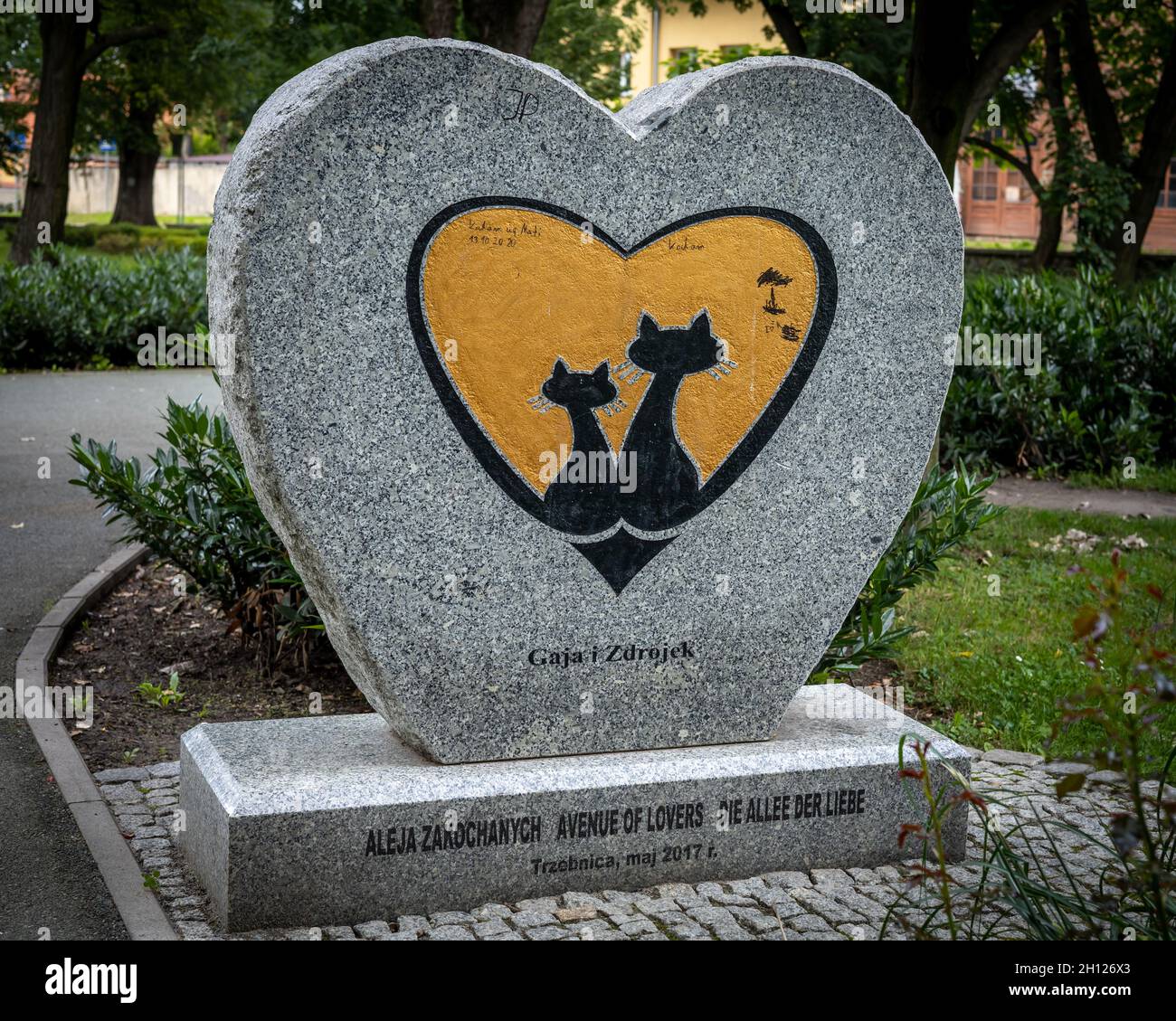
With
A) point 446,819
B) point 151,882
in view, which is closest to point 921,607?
point 446,819

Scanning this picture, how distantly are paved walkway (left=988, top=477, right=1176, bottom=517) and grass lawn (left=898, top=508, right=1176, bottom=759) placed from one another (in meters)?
0.33

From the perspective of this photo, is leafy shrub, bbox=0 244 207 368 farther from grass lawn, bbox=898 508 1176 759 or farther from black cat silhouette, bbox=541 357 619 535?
black cat silhouette, bbox=541 357 619 535

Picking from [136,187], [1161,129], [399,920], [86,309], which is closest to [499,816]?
[399,920]

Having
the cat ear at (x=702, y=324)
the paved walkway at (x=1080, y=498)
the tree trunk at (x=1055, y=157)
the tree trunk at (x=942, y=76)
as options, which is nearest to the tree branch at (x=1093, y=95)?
the tree trunk at (x=1055, y=157)

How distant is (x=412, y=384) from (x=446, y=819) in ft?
4.38

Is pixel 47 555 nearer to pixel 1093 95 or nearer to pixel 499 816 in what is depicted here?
pixel 499 816

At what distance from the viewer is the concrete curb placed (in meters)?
4.02

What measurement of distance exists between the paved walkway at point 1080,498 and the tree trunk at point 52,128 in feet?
51.9

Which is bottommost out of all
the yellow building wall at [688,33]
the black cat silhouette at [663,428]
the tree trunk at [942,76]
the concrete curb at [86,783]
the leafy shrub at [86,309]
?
the concrete curb at [86,783]

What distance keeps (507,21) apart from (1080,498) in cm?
653

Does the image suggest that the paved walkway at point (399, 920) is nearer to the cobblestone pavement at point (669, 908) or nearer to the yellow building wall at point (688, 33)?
the cobblestone pavement at point (669, 908)

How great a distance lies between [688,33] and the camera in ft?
124

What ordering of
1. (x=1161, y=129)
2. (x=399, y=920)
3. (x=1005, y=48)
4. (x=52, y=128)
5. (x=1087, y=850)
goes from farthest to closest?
1. (x=52, y=128)
2. (x=1161, y=129)
3. (x=1005, y=48)
4. (x=1087, y=850)
5. (x=399, y=920)

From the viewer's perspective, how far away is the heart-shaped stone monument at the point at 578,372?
389 centimetres
